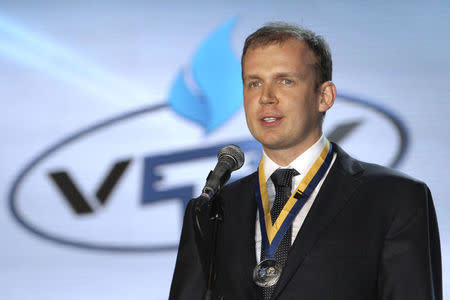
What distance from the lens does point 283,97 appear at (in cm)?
169

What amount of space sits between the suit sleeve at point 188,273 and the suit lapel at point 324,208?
29cm

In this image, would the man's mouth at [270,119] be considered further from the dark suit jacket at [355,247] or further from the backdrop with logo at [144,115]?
the backdrop with logo at [144,115]

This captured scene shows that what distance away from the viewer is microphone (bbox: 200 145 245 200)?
143 centimetres

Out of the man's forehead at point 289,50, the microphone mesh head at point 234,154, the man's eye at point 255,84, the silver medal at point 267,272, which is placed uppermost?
the man's forehead at point 289,50

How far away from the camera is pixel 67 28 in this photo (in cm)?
341

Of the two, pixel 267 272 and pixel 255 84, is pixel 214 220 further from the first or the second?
pixel 255 84

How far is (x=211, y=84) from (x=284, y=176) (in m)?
1.64

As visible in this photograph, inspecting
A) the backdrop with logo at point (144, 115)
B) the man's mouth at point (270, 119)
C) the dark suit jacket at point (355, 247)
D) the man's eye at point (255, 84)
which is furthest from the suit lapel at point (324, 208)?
the backdrop with logo at point (144, 115)

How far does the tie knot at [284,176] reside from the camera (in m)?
1.74

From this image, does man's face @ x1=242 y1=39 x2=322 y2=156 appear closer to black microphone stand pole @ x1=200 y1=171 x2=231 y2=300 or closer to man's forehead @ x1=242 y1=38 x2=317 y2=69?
man's forehead @ x1=242 y1=38 x2=317 y2=69

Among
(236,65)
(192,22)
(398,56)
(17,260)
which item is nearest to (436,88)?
(398,56)

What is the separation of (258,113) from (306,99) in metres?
0.15

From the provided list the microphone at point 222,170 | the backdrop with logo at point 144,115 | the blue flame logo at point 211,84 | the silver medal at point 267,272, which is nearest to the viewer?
the microphone at point 222,170

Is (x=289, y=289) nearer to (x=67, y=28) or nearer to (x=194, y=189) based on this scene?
(x=194, y=189)
